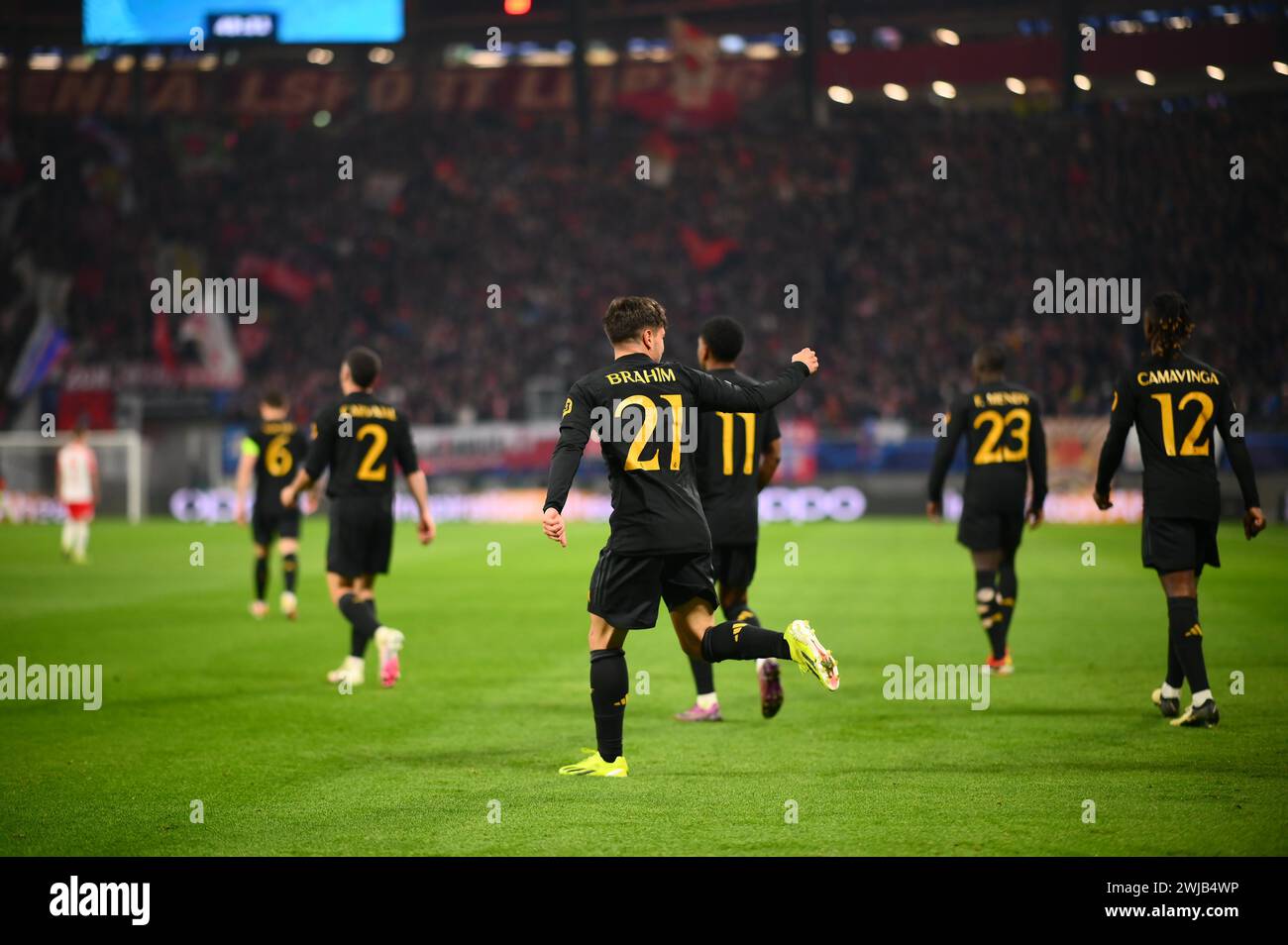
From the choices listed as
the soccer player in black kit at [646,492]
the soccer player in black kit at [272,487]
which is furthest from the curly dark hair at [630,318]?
the soccer player in black kit at [272,487]

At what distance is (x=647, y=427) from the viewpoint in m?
7.51

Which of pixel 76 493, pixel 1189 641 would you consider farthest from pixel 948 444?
pixel 76 493

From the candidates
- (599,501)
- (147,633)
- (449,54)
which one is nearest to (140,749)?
(147,633)

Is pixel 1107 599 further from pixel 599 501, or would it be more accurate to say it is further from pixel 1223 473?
pixel 599 501

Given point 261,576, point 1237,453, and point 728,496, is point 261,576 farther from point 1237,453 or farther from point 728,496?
point 1237,453

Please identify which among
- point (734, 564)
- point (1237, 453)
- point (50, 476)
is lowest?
point (734, 564)

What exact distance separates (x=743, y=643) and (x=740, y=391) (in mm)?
1260

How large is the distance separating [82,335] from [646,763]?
39.7 metres

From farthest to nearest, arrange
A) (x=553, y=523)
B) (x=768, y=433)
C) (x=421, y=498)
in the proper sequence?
(x=421, y=498) → (x=768, y=433) → (x=553, y=523)

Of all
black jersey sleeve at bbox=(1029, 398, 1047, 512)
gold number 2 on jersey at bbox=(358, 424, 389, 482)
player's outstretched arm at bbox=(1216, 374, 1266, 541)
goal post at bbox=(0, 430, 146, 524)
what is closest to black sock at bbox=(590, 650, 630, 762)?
gold number 2 on jersey at bbox=(358, 424, 389, 482)

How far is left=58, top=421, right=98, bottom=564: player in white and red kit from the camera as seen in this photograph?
78.8 ft

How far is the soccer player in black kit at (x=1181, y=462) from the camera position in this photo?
902 cm

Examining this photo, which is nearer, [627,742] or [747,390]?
[747,390]

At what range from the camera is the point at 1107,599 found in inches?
675
